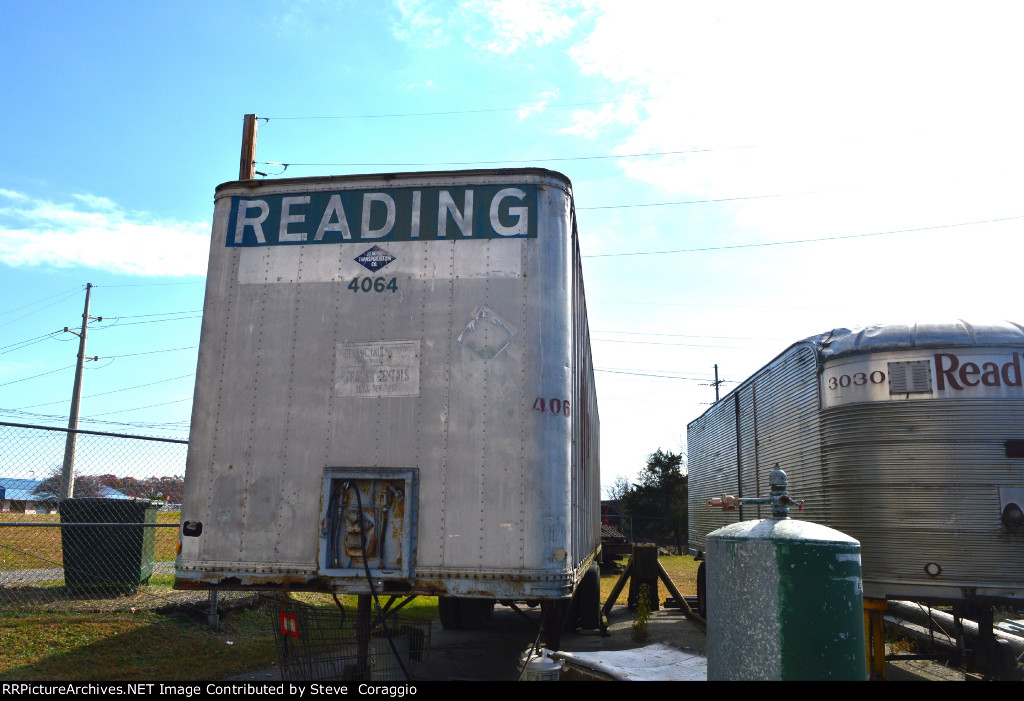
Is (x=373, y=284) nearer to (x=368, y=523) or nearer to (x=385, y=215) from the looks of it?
(x=385, y=215)

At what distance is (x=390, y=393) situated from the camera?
5441mm

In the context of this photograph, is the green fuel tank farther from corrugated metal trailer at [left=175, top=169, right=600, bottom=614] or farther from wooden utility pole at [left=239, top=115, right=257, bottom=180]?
wooden utility pole at [left=239, top=115, right=257, bottom=180]

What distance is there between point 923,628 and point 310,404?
8.60 m

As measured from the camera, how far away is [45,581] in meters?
9.25

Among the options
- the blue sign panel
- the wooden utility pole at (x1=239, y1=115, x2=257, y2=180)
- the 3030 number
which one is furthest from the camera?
the wooden utility pole at (x1=239, y1=115, x2=257, y2=180)

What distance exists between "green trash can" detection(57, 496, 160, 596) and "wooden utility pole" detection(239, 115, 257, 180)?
567 centimetres

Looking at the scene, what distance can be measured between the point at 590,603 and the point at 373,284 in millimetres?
6328

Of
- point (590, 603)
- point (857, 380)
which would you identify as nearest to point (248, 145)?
point (590, 603)

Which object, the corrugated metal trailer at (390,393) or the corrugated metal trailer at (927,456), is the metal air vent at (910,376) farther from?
the corrugated metal trailer at (390,393)

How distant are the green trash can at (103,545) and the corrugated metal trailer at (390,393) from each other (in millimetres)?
4272

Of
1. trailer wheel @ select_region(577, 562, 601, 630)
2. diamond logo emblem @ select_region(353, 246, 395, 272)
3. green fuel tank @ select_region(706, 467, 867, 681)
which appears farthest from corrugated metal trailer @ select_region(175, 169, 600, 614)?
trailer wheel @ select_region(577, 562, 601, 630)

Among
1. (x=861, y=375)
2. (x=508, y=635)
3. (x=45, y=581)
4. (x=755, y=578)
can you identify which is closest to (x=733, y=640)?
(x=755, y=578)

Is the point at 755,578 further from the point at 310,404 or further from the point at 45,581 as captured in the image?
the point at 45,581

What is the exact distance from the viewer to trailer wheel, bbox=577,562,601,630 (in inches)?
389
